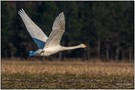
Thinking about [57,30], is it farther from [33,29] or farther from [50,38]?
[33,29]

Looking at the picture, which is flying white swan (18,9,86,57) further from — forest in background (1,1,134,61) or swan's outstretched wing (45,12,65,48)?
forest in background (1,1,134,61)

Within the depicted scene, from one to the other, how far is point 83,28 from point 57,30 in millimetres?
49743

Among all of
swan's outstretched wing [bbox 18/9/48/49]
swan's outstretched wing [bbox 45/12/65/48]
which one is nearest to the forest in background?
swan's outstretched wing [bbox 18/9/48/49]

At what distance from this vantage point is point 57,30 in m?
20.2

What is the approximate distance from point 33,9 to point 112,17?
333 inches

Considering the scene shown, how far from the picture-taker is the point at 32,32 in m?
23.4

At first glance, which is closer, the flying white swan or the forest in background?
the flying white swan

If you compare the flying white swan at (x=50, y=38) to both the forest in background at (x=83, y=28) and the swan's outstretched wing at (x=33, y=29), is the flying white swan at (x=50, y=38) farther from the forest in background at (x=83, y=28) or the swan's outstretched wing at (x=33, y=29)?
the forest in background at (x=83, y=28)

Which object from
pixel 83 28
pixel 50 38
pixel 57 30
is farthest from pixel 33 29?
pixel 83 28

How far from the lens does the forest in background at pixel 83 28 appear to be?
67.6 m

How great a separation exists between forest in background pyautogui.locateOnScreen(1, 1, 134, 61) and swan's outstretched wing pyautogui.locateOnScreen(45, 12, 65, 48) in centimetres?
4363

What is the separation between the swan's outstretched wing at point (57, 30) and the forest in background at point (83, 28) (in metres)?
43.6

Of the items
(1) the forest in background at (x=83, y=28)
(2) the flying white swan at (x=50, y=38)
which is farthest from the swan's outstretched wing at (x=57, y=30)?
(1) the forest in background at (x=83, y=28)

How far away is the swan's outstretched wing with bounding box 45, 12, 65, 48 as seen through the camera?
780 inches
